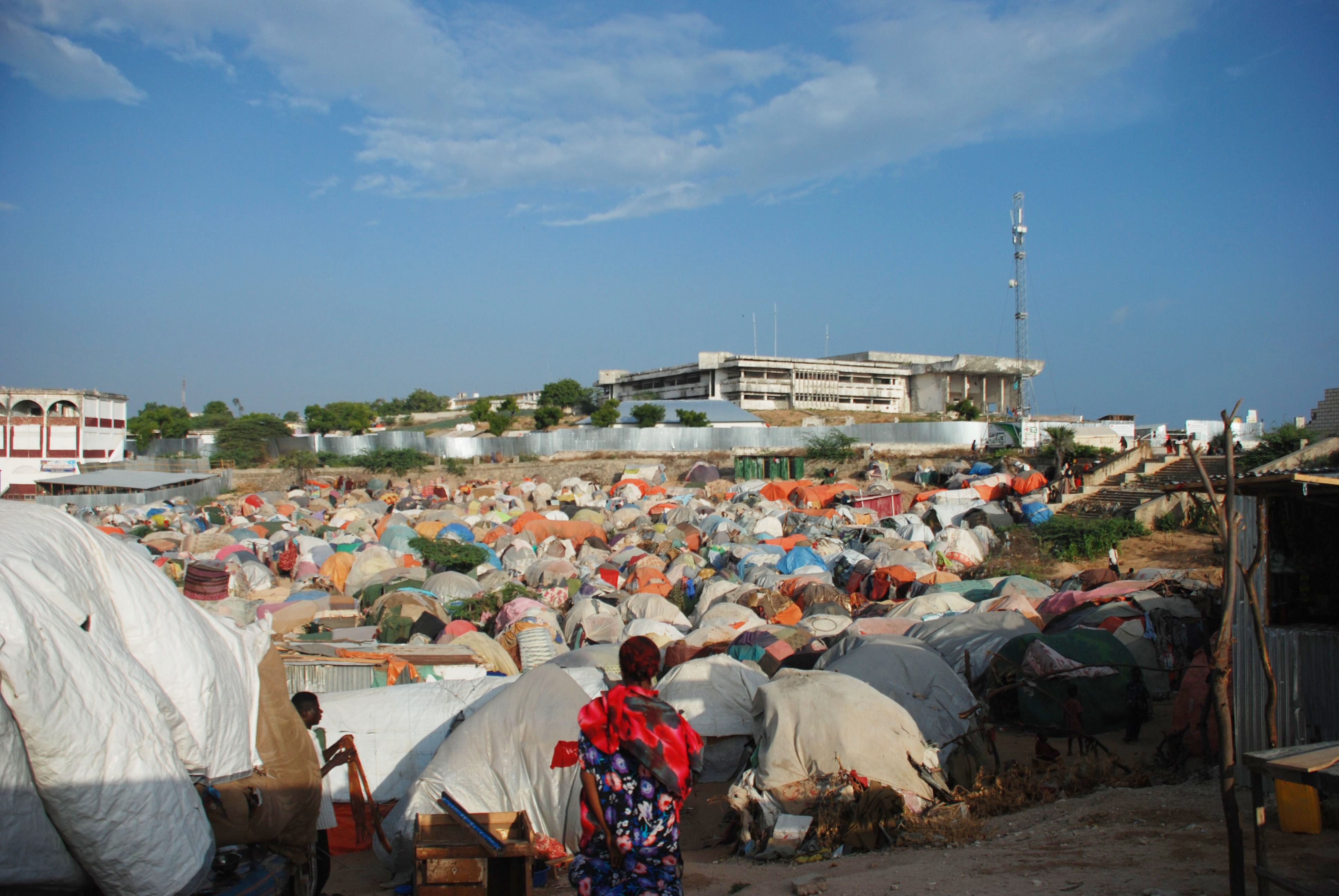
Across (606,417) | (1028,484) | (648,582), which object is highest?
(606,417)

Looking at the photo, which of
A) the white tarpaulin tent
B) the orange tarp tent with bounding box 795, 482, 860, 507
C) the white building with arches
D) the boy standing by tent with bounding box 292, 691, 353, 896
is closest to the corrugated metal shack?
the boy standing by tent with bounding box 292, 691, 353, 896

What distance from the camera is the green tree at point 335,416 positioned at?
2256 inches

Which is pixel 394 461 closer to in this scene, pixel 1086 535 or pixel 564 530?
pixel 564 530

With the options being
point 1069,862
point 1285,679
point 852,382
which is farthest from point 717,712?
point 852,382

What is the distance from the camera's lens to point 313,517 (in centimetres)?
2566

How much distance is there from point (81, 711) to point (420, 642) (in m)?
7.97

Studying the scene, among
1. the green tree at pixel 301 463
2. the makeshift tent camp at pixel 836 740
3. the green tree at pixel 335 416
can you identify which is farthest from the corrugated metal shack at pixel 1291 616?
the green tree at pixel 335 416

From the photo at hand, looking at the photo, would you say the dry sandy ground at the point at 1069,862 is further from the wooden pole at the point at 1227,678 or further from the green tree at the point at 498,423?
the green tree at the point at 498,423

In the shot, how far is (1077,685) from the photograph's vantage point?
310 inches

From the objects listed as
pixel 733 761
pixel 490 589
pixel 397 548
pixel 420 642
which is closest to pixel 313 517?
pixel 397 548

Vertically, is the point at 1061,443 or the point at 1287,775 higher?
the point at 1061,443

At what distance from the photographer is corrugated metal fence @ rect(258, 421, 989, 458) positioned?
109 feet

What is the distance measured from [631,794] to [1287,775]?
7.24 feet

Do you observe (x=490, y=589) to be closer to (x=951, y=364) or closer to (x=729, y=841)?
(x=729, y=841)
